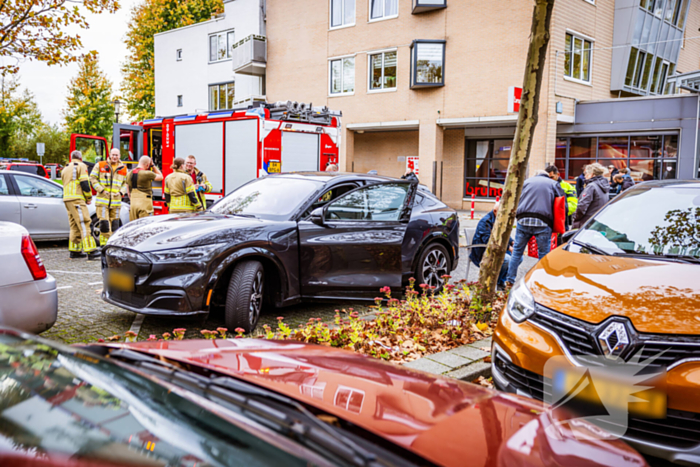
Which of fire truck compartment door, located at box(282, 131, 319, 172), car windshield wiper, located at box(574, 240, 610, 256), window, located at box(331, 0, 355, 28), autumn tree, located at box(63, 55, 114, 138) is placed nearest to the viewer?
car windshield wiper, located at box(574, 240, 610, 256)

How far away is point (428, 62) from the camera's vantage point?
22906 millimetres

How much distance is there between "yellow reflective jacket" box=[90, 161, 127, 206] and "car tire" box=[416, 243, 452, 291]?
6124mm

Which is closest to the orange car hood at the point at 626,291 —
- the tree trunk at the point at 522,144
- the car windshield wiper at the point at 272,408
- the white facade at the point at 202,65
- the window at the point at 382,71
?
the tree trunk at the point at 522,144

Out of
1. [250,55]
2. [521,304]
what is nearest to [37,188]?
[521,304]

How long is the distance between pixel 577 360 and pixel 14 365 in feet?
8.57

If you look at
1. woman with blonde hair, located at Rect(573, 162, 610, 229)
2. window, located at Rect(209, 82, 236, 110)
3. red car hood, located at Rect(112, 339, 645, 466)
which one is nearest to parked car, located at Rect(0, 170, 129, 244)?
woman with blonde hair, located at Rect(573, 162, 610, 229)

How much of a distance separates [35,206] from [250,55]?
19296mm

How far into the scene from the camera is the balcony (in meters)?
28.0

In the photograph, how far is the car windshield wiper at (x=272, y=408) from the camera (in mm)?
1246

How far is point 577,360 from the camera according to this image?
2969mm

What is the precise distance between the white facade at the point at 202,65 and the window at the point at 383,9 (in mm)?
7142

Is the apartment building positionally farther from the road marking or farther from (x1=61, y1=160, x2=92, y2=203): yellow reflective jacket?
the road marking

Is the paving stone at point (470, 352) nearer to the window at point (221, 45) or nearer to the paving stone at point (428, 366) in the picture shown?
the paving stone at point (428, 366)

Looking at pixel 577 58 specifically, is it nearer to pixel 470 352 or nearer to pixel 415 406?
pixel 470 352
